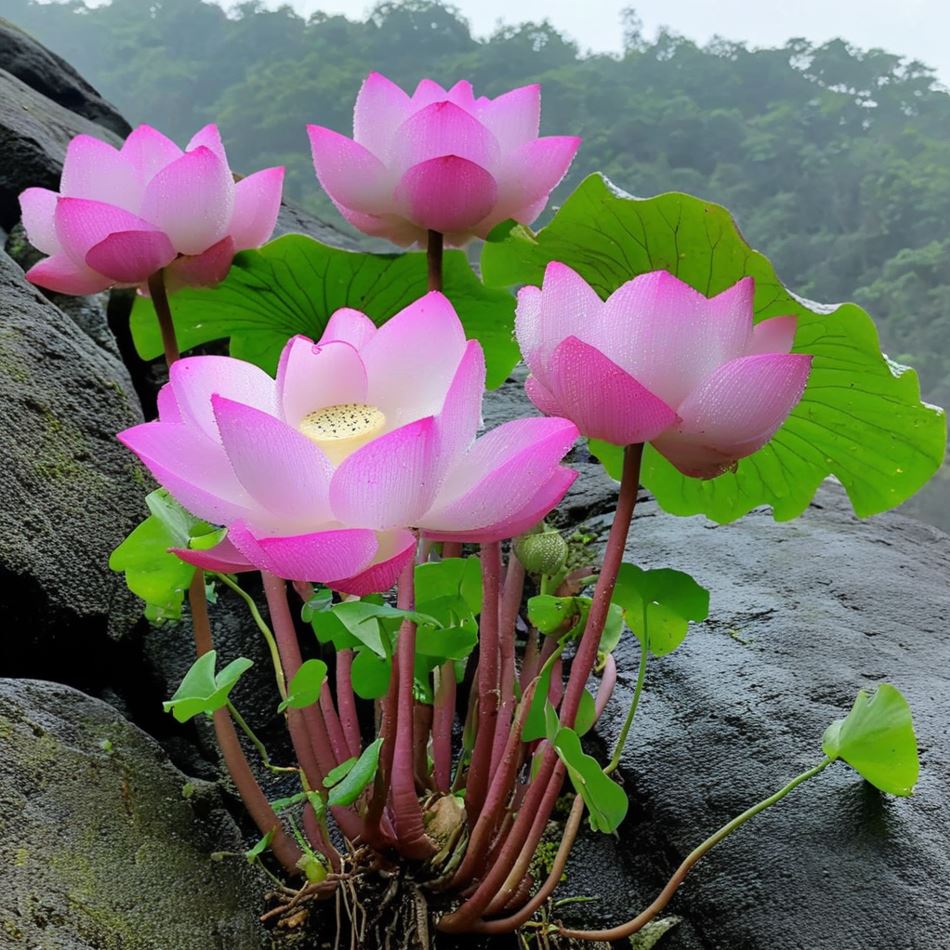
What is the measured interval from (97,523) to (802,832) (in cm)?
62

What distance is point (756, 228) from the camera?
8594mm

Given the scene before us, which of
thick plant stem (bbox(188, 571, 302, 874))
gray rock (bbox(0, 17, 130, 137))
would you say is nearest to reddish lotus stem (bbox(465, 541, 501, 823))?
thick plant stem (bbox(188, 571, 302, 874))

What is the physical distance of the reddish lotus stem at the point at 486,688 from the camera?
1.62 ft

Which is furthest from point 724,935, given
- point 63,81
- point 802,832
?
point 63,81

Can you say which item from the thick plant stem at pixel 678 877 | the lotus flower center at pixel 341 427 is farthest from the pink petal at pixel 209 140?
the thick plant stem at pixel 678 877

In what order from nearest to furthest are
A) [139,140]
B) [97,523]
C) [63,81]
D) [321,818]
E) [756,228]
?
[321,818], [139,140], [97,523], [63,81], [756,228]

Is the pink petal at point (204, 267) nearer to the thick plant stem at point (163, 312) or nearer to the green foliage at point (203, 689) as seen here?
the thick plant stem at point (163, 312)

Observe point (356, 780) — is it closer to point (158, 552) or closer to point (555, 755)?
point (555, 755)

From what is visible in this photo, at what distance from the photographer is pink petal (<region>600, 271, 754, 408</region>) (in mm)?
371

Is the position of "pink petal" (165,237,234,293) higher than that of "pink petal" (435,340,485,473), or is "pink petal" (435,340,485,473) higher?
"pink petal" (435,340,485,473)

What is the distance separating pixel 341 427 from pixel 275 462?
0.06m

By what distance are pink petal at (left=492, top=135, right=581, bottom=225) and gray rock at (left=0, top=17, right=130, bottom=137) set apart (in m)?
2.26

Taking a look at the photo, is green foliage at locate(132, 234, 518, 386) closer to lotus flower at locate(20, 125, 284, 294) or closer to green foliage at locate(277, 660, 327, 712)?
lotus flower at locate(20, 125, 284, 294)

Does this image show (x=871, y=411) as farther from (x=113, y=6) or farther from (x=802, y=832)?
(x=113, y=6)
